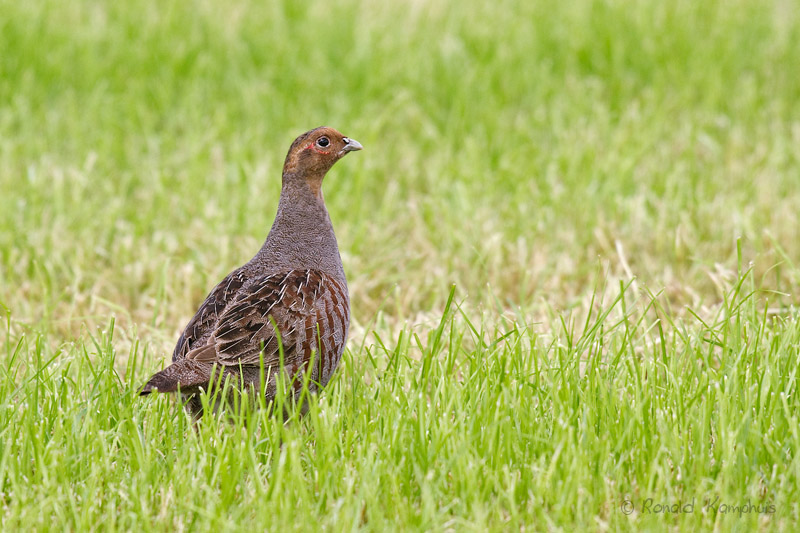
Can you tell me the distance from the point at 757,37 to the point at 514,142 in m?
3.35

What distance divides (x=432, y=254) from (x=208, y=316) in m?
2.33

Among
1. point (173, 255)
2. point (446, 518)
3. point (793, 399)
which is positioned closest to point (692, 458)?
point (793, 399)

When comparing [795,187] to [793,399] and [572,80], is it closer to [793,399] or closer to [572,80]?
[572,80]

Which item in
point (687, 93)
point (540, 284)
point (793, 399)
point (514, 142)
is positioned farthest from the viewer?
point (687, 93)

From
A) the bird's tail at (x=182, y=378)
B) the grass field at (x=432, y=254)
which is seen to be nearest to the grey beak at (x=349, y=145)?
the grass field at (x=432, y=254)

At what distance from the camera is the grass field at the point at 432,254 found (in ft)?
10.7

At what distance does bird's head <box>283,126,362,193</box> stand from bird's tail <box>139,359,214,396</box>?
105 cm

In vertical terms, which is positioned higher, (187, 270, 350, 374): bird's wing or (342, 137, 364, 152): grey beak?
(342, 137, 364, 152): grey beak

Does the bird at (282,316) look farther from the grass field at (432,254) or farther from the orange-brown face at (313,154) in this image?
the grass field at (432,254)

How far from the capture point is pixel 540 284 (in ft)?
18.7

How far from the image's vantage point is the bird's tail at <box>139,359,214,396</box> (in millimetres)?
3508

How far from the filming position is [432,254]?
6070 mm

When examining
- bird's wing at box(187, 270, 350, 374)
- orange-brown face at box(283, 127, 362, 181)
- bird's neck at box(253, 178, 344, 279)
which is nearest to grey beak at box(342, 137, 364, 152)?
orange-brown face at box(283, 127, 362, 181)

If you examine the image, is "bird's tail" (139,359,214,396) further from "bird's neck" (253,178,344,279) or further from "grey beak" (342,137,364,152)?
"grey beak" (342,137,364,152)
